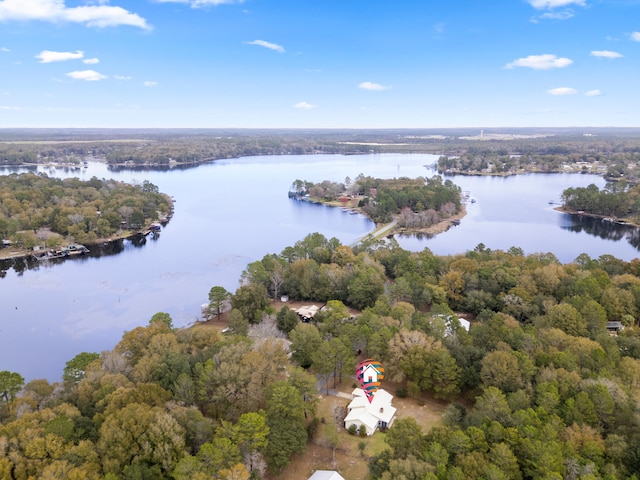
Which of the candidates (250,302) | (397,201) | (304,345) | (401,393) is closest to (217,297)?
(250,302)

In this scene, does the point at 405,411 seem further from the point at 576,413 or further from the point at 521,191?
the point at 521,191

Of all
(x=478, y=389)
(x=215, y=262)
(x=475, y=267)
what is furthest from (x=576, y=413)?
(x=215, y=262)

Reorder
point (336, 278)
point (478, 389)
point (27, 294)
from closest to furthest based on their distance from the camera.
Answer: point (478, 389), point (336, 278), point (27, 294)

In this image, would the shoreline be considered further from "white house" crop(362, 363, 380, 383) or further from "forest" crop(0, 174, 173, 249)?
"forest" crop(0, 174, 173, 249)

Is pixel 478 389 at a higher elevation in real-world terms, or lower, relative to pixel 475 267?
lower

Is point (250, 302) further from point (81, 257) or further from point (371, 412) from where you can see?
point (81, 257)

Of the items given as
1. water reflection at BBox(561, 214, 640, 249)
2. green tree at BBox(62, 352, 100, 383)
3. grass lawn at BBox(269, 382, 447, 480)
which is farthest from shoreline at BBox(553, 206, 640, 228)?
green tree at BBox(62, 352, 100, 383)

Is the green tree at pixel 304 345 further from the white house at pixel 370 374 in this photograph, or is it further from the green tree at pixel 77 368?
the green tree at pixel 77 368
